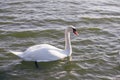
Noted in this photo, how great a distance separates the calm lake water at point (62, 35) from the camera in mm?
11203

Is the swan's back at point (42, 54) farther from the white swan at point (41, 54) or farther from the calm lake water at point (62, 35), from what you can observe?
the calm lake water at point (62, 35)

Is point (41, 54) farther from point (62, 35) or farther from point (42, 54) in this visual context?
point (62, 35)

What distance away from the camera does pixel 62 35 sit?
14031 millimetres

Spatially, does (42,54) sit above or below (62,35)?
below

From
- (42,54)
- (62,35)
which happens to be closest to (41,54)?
(42,54)

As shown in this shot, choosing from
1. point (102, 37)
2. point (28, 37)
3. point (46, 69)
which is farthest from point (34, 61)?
point (102, 37)

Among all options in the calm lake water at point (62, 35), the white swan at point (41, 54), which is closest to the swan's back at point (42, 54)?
the white swan at point (41, 54)

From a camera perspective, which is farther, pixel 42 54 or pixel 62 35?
pixel 62 35

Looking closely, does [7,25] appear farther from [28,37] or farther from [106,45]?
[106,45]

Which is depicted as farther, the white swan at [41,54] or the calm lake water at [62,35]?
the white swan at [41,54]

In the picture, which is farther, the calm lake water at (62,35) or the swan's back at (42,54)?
the swan's back at (42,54)

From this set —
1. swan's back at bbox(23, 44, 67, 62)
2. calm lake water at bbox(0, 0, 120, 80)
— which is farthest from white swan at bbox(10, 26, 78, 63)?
calm lake water at bbox(0, 0, 120, 80)

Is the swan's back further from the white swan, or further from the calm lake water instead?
the calm lake water

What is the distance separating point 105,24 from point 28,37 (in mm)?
3544
